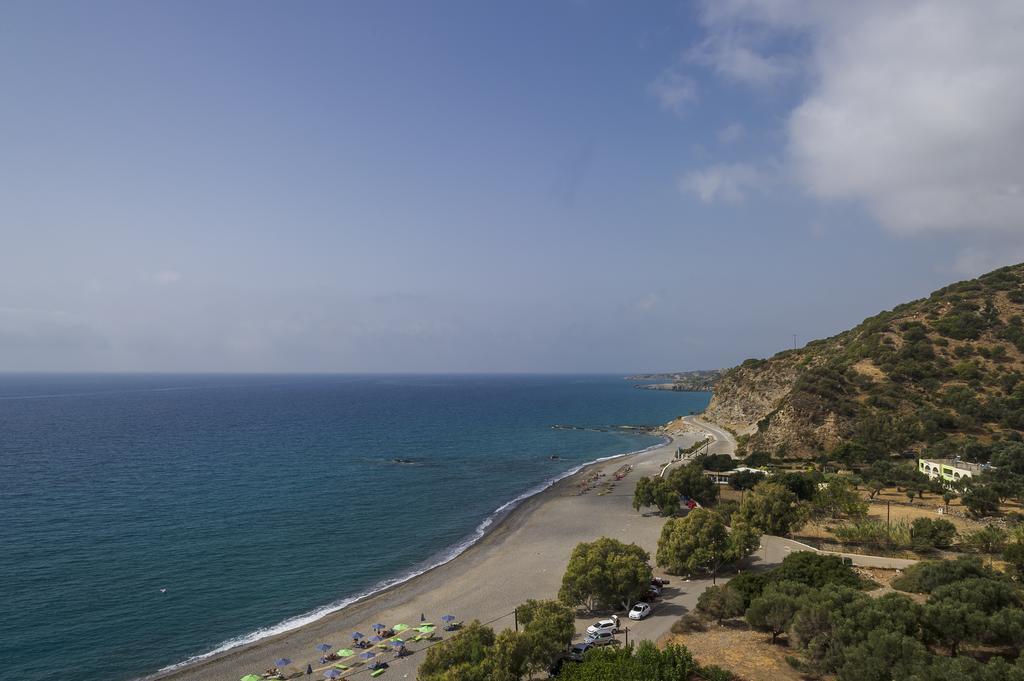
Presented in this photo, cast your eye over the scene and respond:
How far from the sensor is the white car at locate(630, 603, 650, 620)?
3269 centimetres

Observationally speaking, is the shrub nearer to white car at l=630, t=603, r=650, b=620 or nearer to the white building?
white car at l=630, t=603, r=650, b=620

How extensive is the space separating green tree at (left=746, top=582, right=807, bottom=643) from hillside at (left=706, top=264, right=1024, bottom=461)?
1845 inches

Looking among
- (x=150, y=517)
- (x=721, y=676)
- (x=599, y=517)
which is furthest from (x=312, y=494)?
(x=721, y=676)

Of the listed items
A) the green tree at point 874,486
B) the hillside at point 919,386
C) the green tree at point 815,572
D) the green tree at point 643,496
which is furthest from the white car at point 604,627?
the hillside at point 919,386

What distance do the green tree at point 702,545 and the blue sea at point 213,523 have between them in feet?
68.3

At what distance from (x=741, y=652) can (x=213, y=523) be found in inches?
1975

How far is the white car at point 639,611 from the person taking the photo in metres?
32.7

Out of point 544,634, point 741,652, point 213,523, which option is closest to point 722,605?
point 741,652

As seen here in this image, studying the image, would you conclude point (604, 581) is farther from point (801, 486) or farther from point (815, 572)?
point (801, 486)

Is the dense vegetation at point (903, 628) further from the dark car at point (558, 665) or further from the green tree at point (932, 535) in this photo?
the green tree at point (932, 535)

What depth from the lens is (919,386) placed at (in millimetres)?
78312

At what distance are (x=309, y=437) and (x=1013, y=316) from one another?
127 m

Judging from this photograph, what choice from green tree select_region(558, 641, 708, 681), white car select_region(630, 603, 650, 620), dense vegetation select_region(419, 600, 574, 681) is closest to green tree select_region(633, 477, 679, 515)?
white car select_region(630, 603, 650, 620)

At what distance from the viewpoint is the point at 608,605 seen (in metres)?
34.4
